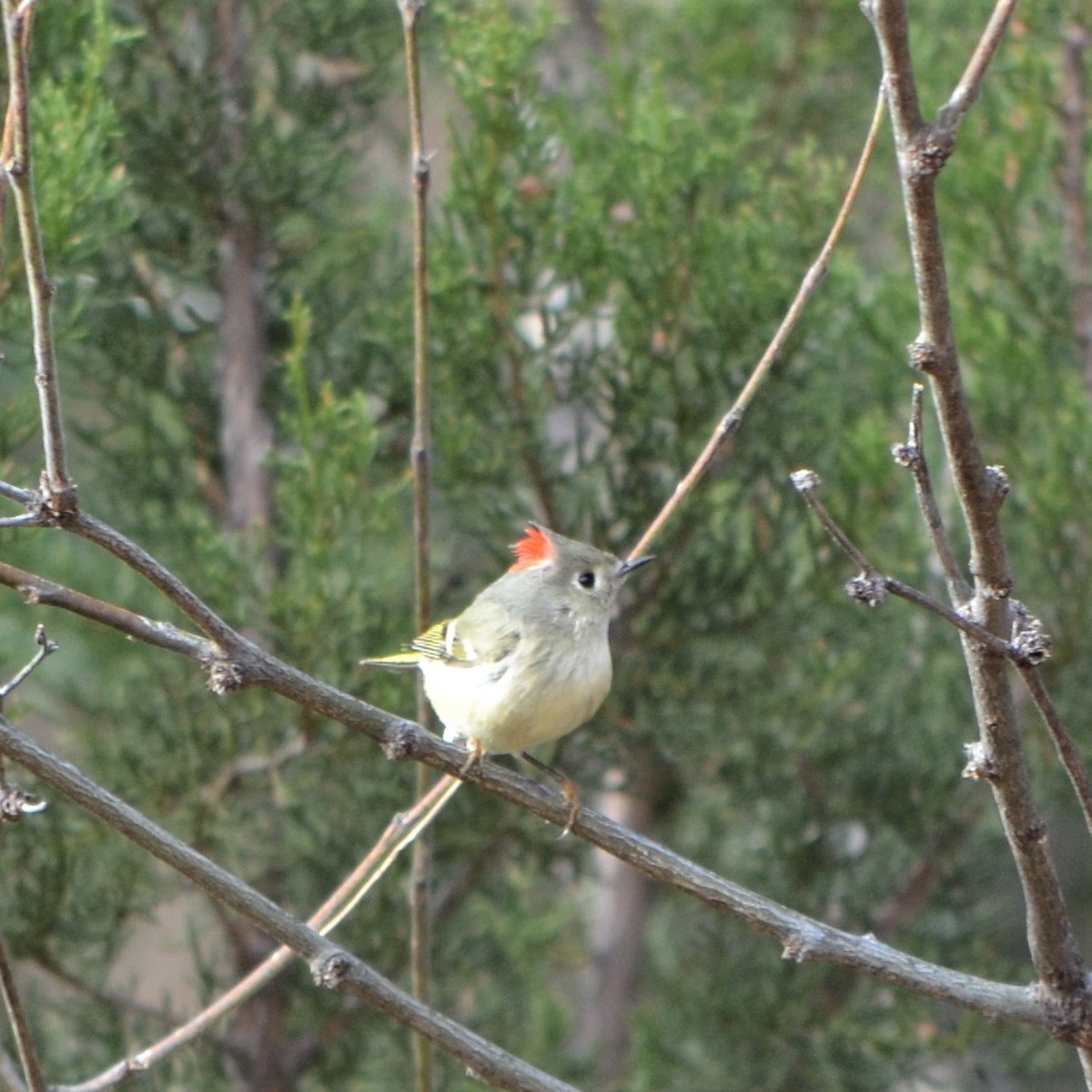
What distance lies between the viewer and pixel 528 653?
5.71 ft

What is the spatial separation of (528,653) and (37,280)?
0.85m

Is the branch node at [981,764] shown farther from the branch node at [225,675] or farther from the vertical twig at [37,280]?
the vertical twig at [37,280]

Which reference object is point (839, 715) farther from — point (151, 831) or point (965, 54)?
point (151, 831)

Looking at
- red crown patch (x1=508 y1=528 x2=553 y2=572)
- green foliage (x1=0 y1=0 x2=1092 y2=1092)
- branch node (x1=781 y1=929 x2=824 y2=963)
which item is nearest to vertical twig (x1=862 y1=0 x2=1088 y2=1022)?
branch node (x1=781 y1=929 x2=824 y2=963)

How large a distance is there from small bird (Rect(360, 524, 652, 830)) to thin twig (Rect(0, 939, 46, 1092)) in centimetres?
53

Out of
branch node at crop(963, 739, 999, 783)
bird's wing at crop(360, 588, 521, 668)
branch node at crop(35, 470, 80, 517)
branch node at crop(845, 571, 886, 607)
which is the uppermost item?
branch node at crop(845, 571, 886, 607)

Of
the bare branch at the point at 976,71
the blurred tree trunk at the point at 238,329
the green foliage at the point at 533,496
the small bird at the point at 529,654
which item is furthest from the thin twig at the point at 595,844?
the blurred tree trunk at the point at 238,329

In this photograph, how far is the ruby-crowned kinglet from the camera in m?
1.68

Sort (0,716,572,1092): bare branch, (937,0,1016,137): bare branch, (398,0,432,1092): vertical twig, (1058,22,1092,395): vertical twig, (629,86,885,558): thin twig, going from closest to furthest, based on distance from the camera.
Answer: (937,0,1016,137): bare branch → (0,716,572,1092): bare branch → (629,86,885,558): thin twig → (398,0,432,1092): vertical twig → (1058,22,1092,395): vertical twig

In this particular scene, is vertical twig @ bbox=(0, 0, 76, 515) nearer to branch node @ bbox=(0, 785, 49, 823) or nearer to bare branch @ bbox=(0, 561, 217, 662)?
bare branch @ bbox=(0, 561, 217, 662)

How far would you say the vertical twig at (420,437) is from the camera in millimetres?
1320

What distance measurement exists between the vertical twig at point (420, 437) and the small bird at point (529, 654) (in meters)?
0.06

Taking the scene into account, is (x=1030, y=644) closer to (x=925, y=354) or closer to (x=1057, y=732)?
(x=1057, y=732)

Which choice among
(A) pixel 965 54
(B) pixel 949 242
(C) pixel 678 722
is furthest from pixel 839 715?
(A) pixel 965 54
